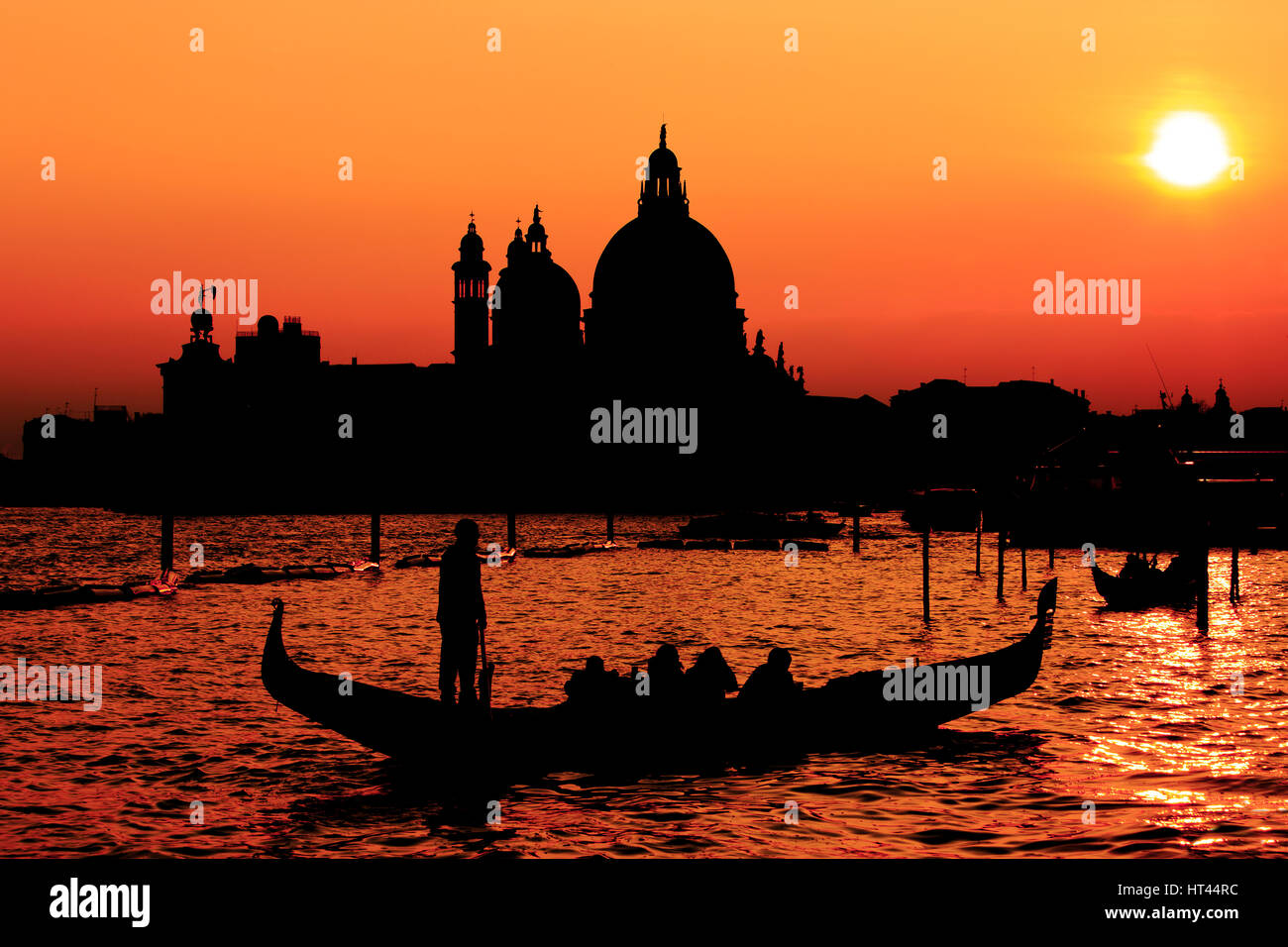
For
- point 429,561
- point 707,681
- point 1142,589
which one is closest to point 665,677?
point 707,681

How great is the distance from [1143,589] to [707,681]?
20.7 metres

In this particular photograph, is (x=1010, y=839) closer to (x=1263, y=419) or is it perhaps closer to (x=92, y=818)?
(x=92, y=818)

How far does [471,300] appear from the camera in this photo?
4200 inches

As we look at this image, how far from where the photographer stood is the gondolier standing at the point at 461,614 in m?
12.5

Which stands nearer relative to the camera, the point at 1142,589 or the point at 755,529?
the point at 1142,589

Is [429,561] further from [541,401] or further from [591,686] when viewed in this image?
[541,401]

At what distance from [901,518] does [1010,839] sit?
89.4 m

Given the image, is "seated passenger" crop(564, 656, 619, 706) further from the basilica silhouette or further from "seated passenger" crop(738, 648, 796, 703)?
the basilica silhouette

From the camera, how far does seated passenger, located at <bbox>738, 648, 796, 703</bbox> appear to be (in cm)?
1305

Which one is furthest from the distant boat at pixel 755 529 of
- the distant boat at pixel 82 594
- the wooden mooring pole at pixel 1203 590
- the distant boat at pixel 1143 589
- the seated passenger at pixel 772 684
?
the seated passenger at pixel 772 684

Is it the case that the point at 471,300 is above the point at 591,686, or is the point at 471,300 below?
above

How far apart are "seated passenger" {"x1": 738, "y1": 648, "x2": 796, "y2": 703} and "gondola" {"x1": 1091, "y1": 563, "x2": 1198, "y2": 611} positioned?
63.0 ft

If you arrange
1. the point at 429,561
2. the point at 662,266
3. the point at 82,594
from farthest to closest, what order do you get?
the point at 662,266, the point at 429,561, the point at 82,594

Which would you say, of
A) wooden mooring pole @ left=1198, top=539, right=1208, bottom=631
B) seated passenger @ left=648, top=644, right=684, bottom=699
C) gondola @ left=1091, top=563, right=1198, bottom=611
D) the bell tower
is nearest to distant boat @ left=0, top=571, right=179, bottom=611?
gondola @ left=1091, top=563, right=1198, bottom=611
